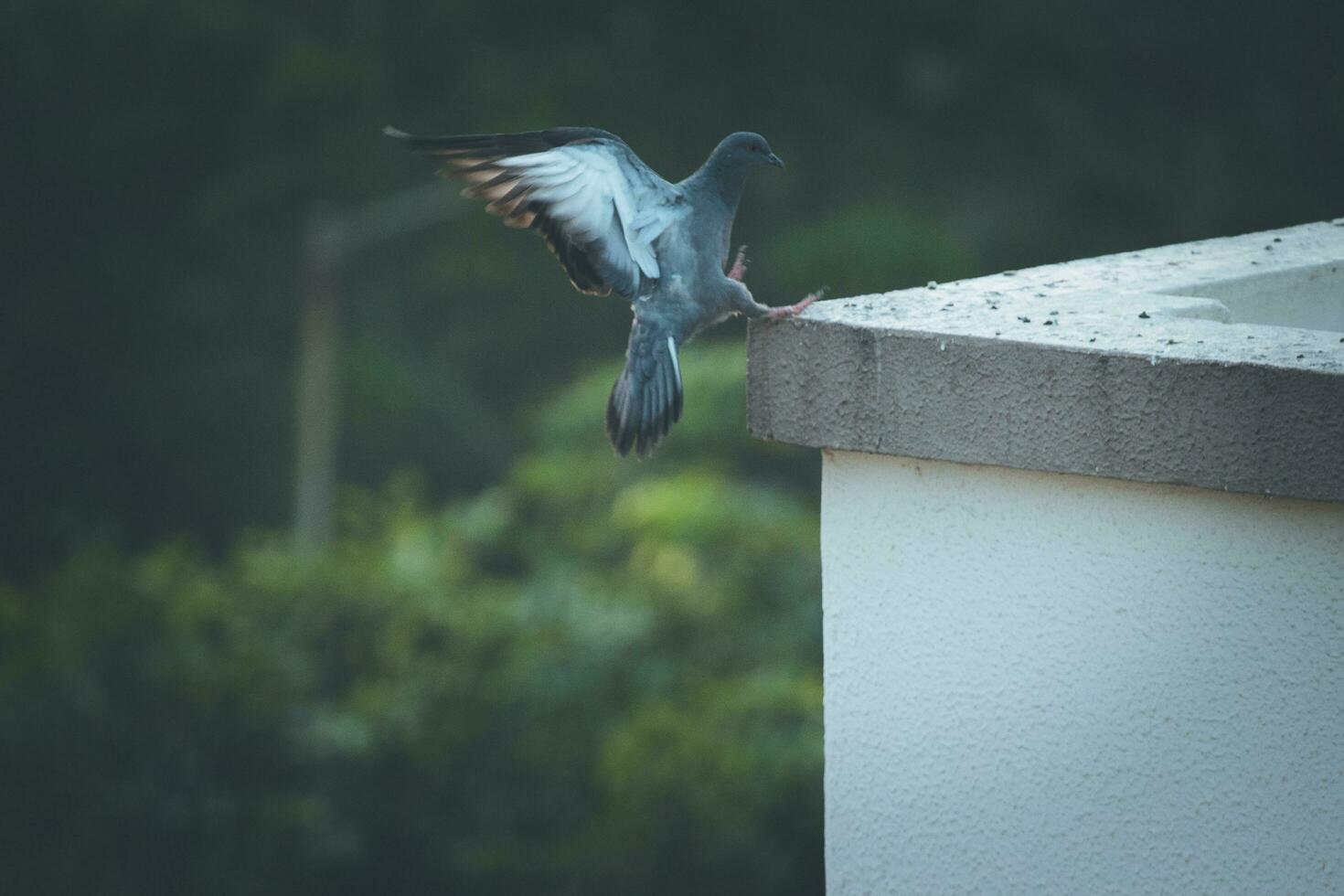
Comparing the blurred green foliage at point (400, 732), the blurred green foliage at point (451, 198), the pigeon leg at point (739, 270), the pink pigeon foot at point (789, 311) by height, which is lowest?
the blurred green foliage at point (400, 732)

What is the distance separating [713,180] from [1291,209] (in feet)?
71.7

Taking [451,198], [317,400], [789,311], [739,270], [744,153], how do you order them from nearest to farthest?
1. [789,311]
2. [739,270]
3. [744,153]
4. [317,400]
5. [451,198]

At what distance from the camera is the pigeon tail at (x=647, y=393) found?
→ 3.66m

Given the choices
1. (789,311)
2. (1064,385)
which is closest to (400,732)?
(789,311)

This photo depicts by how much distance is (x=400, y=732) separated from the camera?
11242 millimetres

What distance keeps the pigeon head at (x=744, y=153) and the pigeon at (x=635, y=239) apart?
7cm

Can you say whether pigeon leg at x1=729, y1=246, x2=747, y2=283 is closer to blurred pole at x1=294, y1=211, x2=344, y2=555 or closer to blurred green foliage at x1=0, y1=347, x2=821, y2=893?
blurred green foliage at x1=0, y1=347, x2=821, y2=893

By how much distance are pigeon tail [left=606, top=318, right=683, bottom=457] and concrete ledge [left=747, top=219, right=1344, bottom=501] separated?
929mm

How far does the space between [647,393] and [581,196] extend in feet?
1.25

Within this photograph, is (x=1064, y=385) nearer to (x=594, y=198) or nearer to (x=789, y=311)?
(x=789, y=311)

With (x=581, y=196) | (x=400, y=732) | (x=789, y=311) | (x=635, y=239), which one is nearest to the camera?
(x=789, y=311)

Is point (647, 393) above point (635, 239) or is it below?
below

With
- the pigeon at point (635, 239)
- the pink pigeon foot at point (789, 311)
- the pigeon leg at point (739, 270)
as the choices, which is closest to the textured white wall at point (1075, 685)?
the pink pigeon foot at point (789, 311)

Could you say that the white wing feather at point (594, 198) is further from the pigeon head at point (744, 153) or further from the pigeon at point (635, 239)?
the pigeon head at point (744, 153)
